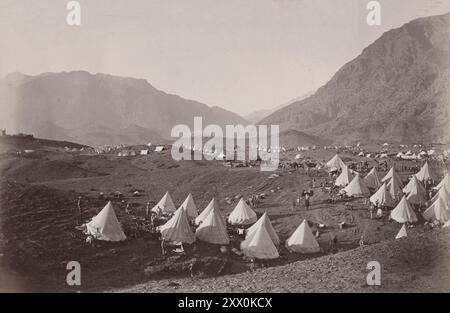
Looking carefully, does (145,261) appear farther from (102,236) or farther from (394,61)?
(394,61)

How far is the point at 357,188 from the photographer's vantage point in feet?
108

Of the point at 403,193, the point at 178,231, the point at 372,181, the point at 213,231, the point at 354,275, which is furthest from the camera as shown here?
the point at 372,181

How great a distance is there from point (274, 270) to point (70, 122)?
16332 centimetres

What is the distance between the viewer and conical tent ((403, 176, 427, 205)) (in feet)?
104

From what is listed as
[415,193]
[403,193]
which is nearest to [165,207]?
[403,193]

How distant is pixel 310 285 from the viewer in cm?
1677

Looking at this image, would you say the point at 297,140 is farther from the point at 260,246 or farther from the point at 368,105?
the point at 260,246

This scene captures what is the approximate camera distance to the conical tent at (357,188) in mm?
32650

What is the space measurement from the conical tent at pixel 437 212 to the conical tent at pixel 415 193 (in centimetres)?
346

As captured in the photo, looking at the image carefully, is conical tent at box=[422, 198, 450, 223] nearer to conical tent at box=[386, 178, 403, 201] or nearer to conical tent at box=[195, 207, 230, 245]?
conical tent at box=[386, 178, 403, 201]

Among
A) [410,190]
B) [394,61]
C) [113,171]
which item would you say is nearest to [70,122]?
[394,61]

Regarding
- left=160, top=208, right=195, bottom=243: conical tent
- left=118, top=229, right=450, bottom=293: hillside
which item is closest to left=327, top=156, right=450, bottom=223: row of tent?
left=118, top=229, right=450, bottom=293: hillside

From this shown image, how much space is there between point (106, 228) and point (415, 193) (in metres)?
22.5
